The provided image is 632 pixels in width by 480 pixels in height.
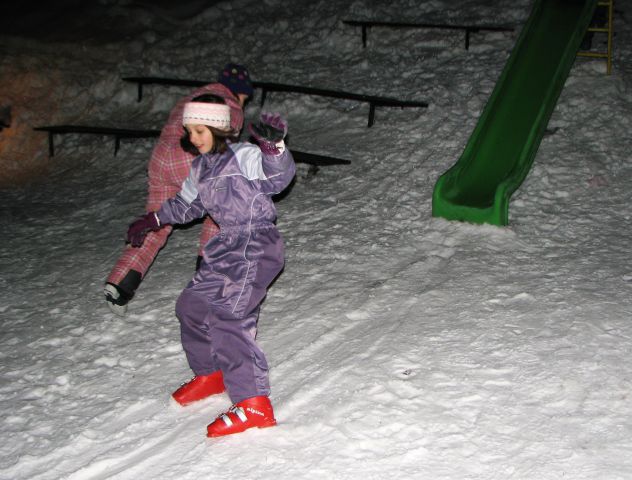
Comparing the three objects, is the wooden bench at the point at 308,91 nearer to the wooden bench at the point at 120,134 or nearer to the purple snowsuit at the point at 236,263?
the wooden bench at the point at 120,134

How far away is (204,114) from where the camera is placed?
3721mm

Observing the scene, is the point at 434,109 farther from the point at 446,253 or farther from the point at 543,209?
the point at 446,253

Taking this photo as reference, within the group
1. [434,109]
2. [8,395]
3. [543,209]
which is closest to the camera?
[8,395]

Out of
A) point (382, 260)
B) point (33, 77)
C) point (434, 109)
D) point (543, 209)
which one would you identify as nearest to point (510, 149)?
point (543, 209)

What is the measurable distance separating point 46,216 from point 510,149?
446 centimetres

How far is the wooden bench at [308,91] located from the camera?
25.7ft

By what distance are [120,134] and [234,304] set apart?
5375mm

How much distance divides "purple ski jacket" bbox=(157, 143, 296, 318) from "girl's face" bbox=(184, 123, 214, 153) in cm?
6

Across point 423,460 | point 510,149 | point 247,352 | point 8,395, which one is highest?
point 510,149

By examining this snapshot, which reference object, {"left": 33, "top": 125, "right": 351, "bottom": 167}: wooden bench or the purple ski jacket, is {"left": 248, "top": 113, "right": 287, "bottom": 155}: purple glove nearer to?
the purple ski jacket

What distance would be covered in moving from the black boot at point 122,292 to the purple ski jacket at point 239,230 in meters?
1.30

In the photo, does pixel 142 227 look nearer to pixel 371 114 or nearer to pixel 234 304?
pixel 234 304

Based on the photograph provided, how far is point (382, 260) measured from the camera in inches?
212

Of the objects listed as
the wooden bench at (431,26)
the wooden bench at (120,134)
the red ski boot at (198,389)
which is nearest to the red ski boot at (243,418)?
the red ski boot at (198,389)
